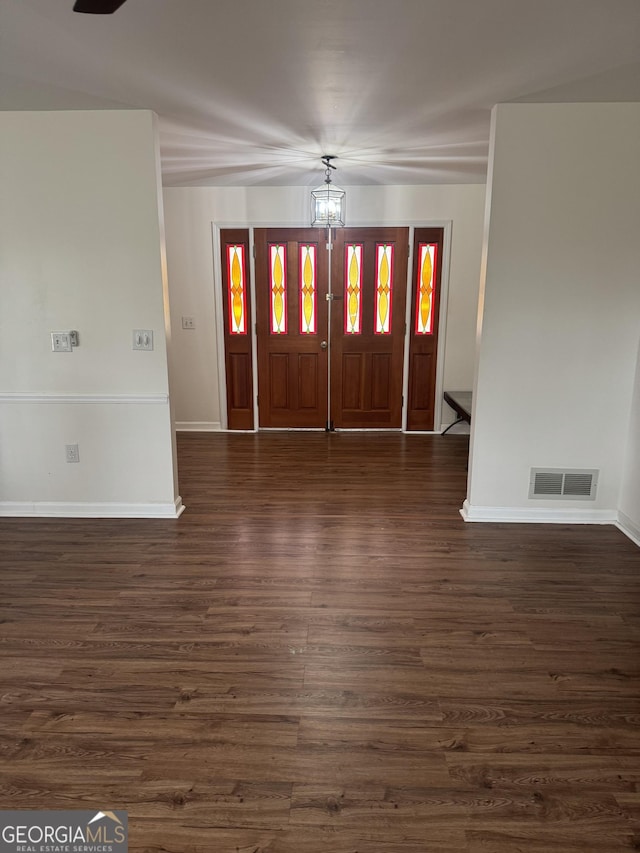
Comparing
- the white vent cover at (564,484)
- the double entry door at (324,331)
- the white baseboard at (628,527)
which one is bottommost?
the white baseboard at (628,527)

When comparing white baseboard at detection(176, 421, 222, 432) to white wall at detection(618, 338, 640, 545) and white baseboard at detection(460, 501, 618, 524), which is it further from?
white wall at detection(618, 338, 640, 545)

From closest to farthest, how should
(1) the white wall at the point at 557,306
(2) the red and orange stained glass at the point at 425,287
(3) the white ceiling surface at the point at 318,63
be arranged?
(3) the white ceiling surface at the point at 318,63 → (1) the white wall at the point at 557,306 → (2) the red and orange stained glass at the point at 425,287

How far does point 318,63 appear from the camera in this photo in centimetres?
262

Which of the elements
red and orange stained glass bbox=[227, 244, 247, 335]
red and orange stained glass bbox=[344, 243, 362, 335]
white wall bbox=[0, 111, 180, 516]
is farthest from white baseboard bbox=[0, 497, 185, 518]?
red and orange stained glass bbox=[344, 243, 362, 335]

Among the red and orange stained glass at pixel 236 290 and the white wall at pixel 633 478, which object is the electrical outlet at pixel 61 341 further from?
the white wall at pixel 633 478

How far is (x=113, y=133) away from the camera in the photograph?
11.0 ft

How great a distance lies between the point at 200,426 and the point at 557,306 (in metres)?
3.95

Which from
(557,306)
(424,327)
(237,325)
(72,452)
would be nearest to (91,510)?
(72,452)

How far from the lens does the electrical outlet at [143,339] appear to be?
3.59 meters

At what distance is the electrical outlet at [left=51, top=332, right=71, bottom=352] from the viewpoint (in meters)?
3.59

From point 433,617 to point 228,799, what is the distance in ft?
4.23

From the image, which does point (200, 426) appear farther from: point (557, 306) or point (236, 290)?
point (557, 306)

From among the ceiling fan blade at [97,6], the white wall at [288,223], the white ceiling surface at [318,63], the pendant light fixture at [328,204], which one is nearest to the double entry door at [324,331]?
the white wall at [288,223]

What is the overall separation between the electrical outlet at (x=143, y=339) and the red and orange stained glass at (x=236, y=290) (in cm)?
243
